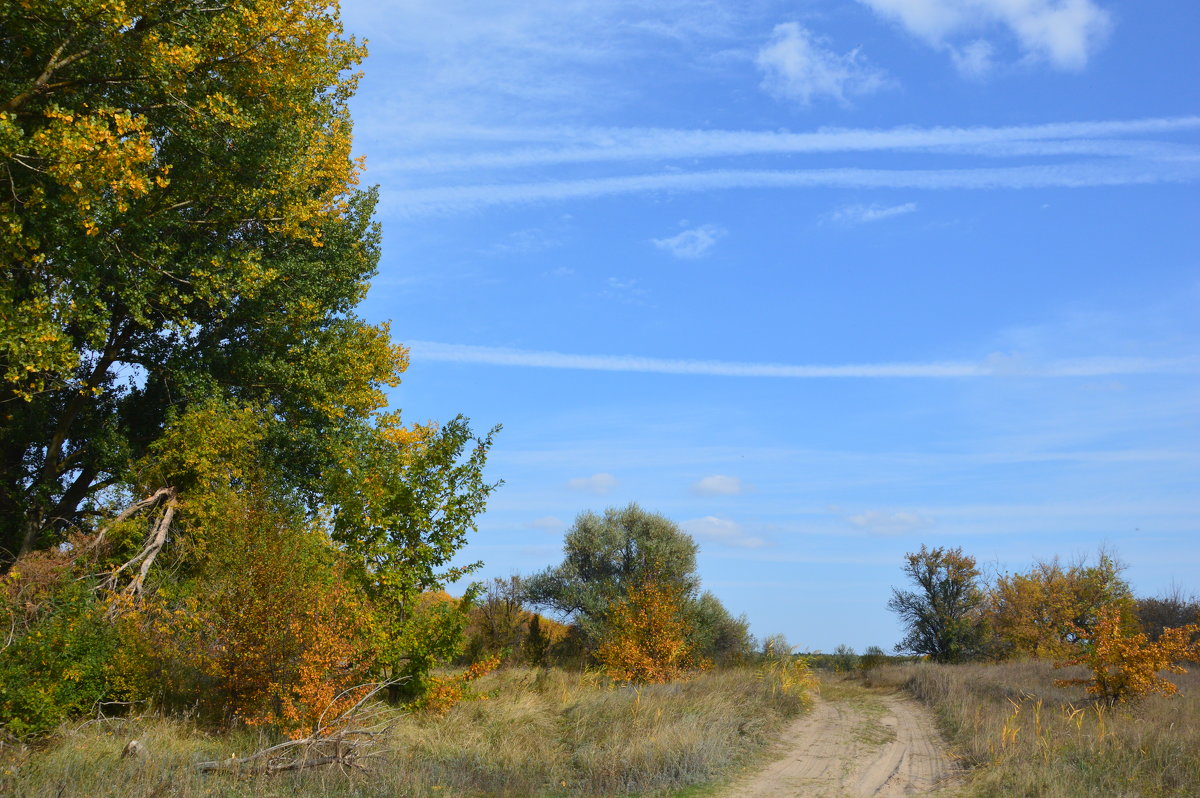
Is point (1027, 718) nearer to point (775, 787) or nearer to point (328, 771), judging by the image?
point (775, 787)

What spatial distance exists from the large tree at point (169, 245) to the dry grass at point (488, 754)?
5.68 meters

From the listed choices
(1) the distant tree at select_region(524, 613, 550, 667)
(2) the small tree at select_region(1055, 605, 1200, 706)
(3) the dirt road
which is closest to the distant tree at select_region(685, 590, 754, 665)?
(1) the distant tree at select_region(524, 613, 550, 667)

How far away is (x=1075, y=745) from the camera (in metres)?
12.4

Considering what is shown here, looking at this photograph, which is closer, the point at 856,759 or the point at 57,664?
the point at 57,664

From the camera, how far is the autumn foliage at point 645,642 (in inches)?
896

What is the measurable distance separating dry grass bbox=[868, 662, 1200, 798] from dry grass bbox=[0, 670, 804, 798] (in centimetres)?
376

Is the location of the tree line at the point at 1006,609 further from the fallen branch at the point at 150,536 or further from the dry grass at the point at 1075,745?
the fallen branch at the point at 150,536

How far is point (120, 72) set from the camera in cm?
1495

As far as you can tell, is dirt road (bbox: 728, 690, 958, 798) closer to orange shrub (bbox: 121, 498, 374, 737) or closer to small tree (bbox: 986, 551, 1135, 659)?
orange shrub (bbox: 121, 498, 374, 737)

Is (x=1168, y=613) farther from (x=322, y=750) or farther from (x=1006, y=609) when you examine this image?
(x=322, y=750)

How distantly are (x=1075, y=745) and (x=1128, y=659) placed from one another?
15.1ft

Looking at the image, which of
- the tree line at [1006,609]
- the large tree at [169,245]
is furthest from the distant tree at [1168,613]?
the large tree at [169,245]

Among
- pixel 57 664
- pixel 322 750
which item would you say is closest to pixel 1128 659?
pixel 322 750

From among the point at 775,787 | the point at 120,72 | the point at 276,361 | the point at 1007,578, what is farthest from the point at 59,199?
the point at 1007,578
